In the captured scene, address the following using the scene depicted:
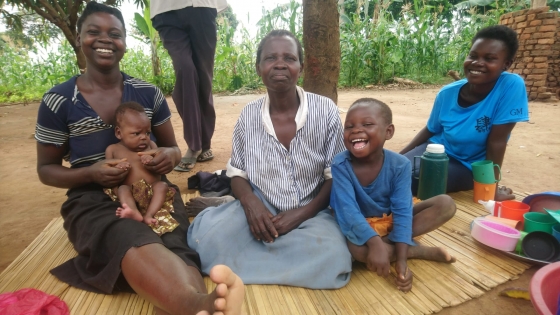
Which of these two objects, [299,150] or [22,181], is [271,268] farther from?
[22,181]

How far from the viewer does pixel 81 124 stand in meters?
1.66

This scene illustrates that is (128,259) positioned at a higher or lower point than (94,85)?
lower

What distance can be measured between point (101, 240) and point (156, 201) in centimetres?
30

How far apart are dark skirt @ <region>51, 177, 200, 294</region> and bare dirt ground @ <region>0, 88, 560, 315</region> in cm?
63

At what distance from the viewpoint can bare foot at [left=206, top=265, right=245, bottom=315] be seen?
951 mm

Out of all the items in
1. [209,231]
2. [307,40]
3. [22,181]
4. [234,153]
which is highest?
[307,40]

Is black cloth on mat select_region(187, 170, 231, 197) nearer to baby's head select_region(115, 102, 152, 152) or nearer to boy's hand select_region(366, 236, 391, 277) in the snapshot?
baby's head select_region(115, 102, 152, 152)

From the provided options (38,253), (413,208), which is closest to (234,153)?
(413,208)

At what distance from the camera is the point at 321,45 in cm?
249

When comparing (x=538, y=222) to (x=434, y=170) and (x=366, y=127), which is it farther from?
(x=366, y=127)

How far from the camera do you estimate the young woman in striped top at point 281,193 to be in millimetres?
1562

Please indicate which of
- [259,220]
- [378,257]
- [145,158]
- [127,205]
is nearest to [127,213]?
[127,205]

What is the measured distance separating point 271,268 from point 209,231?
1.07ft

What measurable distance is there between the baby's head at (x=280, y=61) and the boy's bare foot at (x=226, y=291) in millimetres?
929
